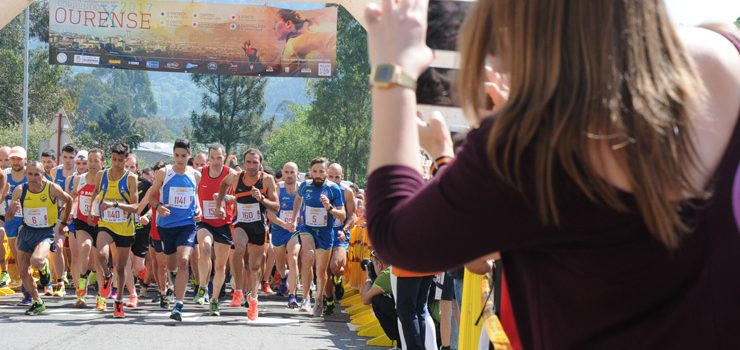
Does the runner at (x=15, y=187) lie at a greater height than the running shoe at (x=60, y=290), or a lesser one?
greater

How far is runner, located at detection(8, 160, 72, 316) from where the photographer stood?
1391 cm

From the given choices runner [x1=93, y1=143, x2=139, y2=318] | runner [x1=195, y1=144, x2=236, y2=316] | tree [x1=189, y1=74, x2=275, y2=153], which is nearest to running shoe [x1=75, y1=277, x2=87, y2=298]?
runner [x1=93, y1=143, x2=139, y2=318]

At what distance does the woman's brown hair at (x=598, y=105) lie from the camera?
154 cm

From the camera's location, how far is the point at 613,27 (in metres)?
1.60

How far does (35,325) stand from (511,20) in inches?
439

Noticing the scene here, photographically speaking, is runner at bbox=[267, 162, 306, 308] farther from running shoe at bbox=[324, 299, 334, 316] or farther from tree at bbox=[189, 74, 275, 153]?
tree at bbox=[189, 74, 275, 153]

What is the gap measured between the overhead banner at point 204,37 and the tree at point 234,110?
59.3 meters

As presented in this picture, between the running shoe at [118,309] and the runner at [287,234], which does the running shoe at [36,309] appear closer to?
the running shoe at [118,309]

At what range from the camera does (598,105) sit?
1.55 metres

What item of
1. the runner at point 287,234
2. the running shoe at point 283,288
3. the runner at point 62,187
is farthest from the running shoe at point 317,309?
the running shoe at point 283,288

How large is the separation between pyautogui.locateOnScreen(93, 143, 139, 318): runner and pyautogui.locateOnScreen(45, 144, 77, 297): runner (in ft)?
6.94

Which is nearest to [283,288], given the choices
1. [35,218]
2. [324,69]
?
[35,218]

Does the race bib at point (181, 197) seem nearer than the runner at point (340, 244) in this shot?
Yes

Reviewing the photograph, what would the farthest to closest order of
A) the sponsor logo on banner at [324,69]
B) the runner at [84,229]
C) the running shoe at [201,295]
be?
the sponsor logo on banner at [324,69], the running shoe at [201,295], the runner at [84,229]
